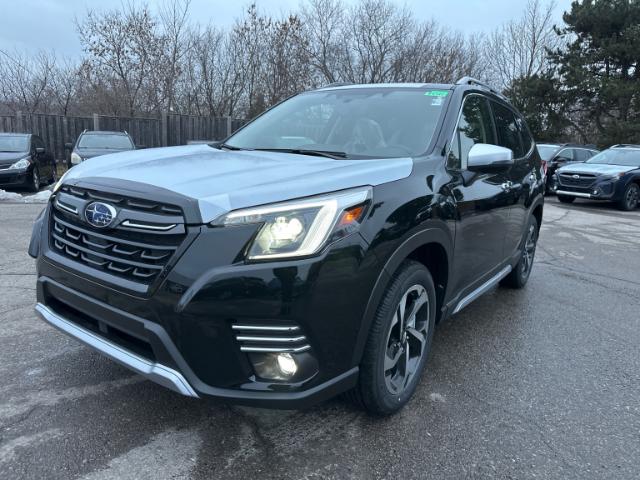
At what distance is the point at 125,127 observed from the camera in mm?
19141

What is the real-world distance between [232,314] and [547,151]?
17.1 metres

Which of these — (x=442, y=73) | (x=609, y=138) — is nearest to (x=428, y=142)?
(x=442, y=73)

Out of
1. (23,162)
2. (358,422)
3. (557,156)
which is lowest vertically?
(358,422)

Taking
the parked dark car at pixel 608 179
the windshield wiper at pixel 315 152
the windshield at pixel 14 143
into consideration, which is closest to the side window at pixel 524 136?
the windshield wiper at pixel 315 152

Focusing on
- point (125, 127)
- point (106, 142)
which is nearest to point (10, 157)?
point (106, 142)

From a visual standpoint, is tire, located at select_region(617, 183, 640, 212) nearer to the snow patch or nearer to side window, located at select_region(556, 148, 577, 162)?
side window, located at select_region(556, 148, 577, 162)

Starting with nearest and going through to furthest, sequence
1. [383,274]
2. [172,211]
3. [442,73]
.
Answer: [172,211], [383,274], [442,73]

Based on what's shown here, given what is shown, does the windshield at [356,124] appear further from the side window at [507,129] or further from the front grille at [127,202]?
the front grille at [127,202]

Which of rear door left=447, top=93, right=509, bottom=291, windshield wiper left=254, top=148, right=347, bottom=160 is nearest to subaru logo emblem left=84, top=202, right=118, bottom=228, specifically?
windshield wiper left=254, top=148, right=347, bottom=160

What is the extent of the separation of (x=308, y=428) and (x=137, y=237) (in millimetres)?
1327

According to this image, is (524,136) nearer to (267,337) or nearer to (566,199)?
(267,337)

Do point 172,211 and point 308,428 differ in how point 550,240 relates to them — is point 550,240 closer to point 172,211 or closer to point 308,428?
point 308,428

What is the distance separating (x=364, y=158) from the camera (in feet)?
9.63

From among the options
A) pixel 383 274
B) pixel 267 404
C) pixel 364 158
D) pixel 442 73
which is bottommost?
pixel 267 404
